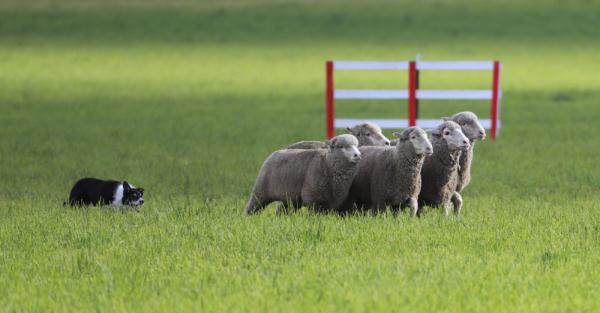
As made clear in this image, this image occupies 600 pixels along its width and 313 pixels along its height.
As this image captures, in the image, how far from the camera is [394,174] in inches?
348

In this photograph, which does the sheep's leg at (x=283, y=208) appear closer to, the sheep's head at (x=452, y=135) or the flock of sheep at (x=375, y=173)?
the flock of sheep at (x=375, y=173)

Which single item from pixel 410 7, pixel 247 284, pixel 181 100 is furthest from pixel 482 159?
pixel 410 7

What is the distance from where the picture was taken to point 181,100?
2634 centimetres

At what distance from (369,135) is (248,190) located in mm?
1940

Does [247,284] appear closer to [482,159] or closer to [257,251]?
[257,251]

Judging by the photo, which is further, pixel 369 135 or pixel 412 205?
pixel 369 135

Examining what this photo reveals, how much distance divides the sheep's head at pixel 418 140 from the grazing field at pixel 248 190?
55 centimetres

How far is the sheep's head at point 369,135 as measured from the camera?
401 inches

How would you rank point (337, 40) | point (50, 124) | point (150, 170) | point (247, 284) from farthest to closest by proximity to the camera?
point (337, 40)
point (50, 124)
point (150, 170)
point (247, 284)

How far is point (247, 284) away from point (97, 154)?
9117 millimetres

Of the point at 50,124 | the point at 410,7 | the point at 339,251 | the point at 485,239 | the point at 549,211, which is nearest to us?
the point at 339,251

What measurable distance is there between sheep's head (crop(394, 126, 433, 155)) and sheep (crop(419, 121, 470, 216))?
1.02 ft

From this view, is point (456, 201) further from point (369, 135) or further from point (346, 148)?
point (346, 148)

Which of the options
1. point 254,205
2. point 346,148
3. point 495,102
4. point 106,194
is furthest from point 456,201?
point 495,102
